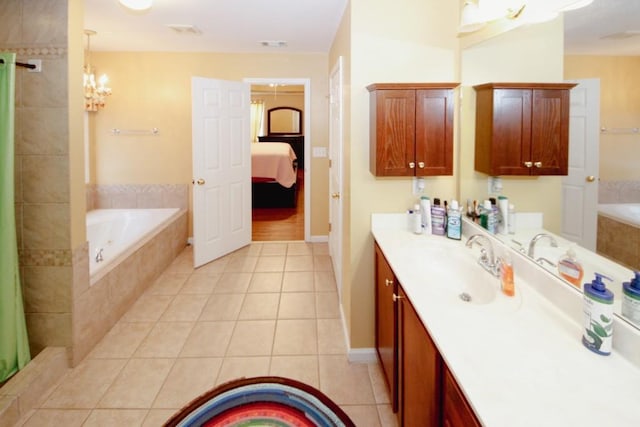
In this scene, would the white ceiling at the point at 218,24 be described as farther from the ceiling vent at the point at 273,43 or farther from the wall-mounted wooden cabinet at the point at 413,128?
the wall-mounted wooden cabinet at the point at 413,128

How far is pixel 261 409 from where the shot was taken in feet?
3.03

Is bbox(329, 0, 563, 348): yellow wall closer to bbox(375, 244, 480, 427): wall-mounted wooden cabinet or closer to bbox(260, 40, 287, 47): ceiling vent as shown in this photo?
bbox(375, 244, 480, 427): wall-mounted wooden cabinet

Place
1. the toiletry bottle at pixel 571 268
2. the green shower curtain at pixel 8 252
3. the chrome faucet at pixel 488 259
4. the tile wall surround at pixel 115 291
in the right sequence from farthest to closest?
1. the tile wall surround at pixel 115 291
2. the green shower curtain at pixel 8 252
3. the chrome faucet at pixel 488 259
4. the toiletry bottle at pixel 571 268

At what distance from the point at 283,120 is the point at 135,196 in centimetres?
774

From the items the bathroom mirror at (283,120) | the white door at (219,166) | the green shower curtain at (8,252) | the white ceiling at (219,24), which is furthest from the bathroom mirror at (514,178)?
the bathroom mirror at (283,120)

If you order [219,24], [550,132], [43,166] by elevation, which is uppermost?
[219,24]

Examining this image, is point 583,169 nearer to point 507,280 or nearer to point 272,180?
point 507,280

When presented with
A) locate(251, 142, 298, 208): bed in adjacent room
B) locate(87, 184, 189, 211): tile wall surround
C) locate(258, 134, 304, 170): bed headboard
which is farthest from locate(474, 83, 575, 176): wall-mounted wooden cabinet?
locate(258, 134, 304, 170): bed headboard

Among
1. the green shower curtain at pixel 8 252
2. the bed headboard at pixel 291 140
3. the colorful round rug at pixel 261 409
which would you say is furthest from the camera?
the bed headboard at pixel 291 140

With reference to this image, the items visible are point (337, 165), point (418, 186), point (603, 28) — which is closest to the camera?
point (603, 28)

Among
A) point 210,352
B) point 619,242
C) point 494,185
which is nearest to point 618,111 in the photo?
point 619,242

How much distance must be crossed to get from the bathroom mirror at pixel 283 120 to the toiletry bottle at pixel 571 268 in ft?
37.6

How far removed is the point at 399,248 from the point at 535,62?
1042 mm

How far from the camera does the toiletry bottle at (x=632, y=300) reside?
1.15 metres
